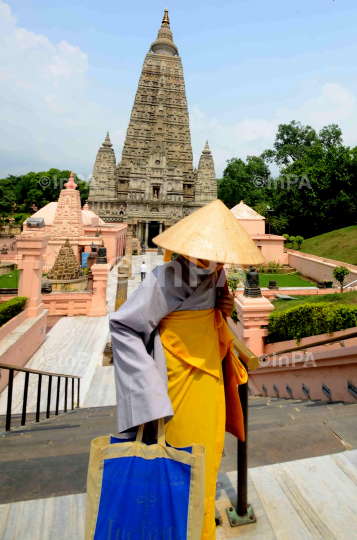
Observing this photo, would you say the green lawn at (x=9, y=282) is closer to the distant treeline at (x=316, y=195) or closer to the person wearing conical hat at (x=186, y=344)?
the person wearing conical hat at (x=186, y=344)

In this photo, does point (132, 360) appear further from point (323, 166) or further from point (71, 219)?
point (323, 166)

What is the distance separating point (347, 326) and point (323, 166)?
90.4ft

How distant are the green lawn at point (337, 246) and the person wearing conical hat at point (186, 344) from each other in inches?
755

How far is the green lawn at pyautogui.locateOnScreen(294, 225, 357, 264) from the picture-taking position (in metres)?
19.6

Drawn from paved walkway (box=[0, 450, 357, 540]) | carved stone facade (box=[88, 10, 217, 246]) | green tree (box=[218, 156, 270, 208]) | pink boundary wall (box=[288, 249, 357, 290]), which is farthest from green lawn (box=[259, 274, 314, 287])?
green tree (box=[218, 156, 270, 208])

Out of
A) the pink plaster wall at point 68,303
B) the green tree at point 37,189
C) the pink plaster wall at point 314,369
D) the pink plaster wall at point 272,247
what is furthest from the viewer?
the green tree at point 37,189

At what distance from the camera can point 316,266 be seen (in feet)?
60.7

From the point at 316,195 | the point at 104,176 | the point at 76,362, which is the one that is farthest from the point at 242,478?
the point at 104,176

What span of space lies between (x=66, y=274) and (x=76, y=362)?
22.9 feet

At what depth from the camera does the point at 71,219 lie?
1708 centimetres

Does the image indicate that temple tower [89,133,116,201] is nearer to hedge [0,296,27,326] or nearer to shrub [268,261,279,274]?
shrub [268,261,279,274]

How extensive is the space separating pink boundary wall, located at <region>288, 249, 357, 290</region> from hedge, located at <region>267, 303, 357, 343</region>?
11.0 m

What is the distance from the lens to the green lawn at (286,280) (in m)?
17.1

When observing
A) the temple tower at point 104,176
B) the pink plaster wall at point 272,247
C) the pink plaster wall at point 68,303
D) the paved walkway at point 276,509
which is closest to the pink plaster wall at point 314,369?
the paved walkway at point 276,509
